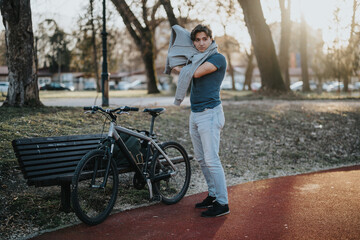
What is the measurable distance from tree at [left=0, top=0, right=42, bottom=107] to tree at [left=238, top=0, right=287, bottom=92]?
396 inches

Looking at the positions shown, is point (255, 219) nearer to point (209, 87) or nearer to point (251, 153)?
point (209, 87)

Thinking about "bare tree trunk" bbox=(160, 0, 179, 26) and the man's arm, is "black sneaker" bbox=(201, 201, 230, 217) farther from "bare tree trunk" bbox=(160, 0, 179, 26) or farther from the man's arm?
"bare tree trunk" bbox=(160, 0, 179, 26)

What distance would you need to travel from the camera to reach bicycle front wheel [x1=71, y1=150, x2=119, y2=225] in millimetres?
4277

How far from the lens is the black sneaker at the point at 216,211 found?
4766 mm

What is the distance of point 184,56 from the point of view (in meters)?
4.84

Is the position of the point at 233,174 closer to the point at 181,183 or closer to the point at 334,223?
the point at 181,183

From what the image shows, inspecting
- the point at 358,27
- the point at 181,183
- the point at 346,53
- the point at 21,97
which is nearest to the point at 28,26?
the point at 21,97

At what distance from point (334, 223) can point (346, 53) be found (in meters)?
28.2

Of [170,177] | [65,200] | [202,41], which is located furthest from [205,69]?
[65,200]

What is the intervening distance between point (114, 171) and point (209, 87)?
153 cm

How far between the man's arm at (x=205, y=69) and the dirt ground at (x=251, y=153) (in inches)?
79.3

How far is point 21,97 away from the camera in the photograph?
9.67 meters

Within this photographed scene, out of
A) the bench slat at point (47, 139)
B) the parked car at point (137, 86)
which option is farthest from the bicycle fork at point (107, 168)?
the parked car at point (137, 86)

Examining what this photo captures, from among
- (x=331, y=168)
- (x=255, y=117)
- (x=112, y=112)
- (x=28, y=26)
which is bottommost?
(x=331, y=168)
